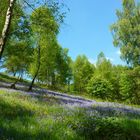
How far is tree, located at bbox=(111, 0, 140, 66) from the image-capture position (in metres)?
56.0

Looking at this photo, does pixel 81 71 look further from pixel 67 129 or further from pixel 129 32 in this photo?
pixel 67 129

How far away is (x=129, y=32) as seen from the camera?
56781 millimetres

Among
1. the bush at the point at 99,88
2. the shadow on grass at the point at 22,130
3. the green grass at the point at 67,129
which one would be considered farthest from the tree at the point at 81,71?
the shadow on grass at the point at 22,130

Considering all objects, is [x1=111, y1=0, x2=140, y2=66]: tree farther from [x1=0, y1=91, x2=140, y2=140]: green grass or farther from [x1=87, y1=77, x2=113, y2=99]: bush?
[x1=0, y1=91, x2=140, y2=140]: green grass

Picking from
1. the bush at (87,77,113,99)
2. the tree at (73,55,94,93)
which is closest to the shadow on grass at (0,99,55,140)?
the bush at (87,77,113,99)

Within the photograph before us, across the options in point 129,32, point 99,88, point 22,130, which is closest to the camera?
point 22,130

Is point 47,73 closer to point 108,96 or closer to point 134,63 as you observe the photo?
point 108,96

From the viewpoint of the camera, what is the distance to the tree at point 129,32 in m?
56.0

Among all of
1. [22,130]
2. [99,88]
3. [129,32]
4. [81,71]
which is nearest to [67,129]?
[22,130]

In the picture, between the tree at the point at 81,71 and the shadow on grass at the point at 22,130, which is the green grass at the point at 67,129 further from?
the tree at the point at 81,71

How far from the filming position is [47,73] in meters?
85.4

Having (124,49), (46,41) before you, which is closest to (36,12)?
(46,41)

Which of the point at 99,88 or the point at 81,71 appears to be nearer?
the point at 99,88

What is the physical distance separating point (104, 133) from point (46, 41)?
3062 cm
